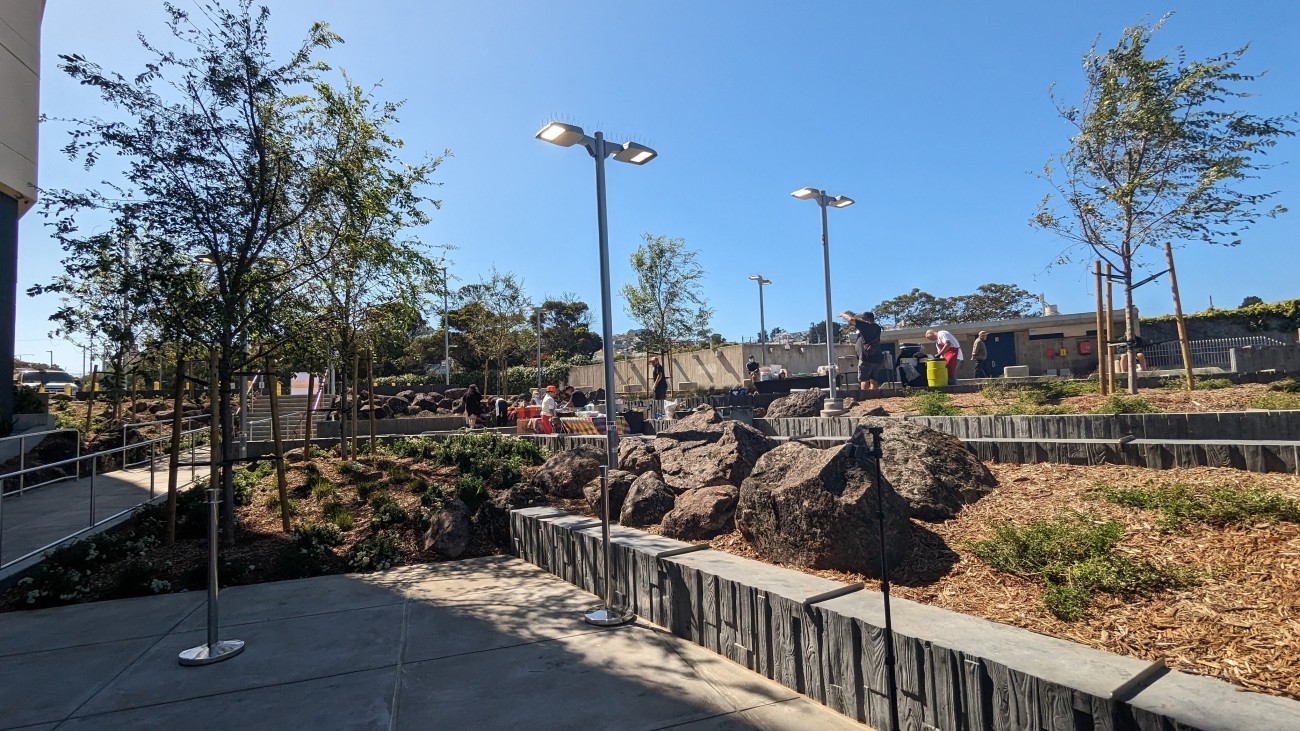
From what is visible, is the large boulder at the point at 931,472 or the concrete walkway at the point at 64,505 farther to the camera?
the concrete walkway at the point at 64,505

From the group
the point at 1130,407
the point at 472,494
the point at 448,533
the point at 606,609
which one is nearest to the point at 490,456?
the point at 472,494

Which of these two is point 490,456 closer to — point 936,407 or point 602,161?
point 602,161

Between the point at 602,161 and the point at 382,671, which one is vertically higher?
the point at 602,161

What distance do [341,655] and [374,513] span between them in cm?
400

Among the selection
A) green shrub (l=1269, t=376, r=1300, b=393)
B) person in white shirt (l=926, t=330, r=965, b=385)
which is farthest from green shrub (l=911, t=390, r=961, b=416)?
person in white shirt (l=926, t=330, r=965, b=385)

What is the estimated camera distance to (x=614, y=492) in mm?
6895

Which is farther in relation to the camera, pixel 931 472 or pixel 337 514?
pixel 337 514

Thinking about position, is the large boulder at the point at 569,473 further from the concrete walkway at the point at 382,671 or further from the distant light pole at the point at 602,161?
the concrete walkway at the point at 382,671

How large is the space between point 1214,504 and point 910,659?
2377 mm

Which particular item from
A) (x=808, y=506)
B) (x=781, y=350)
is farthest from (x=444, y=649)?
(x=781, y=350)

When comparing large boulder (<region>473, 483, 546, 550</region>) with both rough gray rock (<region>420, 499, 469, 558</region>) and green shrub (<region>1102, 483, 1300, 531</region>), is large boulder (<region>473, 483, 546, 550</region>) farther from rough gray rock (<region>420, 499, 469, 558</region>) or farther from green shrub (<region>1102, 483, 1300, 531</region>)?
green shrub (<region>1102, 483, 1300, 531</region>)

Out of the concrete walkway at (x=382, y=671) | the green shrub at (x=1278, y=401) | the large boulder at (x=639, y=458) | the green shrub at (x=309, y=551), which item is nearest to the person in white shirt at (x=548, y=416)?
the large boulder at (x=639, y=458)

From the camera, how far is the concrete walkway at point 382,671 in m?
3.40

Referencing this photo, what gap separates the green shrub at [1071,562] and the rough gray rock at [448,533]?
5233mm
